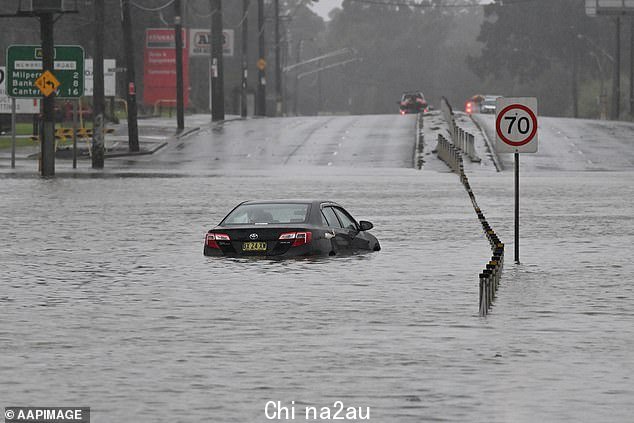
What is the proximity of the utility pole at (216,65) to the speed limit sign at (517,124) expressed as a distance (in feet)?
227

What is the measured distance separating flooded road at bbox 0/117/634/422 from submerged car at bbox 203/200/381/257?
33cm

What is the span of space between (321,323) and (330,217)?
27.0 ft

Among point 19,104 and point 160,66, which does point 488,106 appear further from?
point 19,104

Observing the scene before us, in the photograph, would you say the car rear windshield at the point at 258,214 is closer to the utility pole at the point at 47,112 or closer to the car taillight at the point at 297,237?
the car taillight at the point at 297,237

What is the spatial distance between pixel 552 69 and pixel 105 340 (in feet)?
574

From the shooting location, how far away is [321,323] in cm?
1795

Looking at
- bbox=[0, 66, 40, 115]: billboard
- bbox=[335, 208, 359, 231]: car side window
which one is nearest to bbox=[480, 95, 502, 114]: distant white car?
bbox=[0, 66, 40, 115]: billboard

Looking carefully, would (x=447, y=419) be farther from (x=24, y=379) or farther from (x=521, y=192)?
(x=521, y=192)

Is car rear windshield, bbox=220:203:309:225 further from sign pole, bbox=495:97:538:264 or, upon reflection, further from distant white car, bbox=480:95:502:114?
distant white car, bbox=480:95:502:114

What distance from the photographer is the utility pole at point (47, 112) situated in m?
57.5

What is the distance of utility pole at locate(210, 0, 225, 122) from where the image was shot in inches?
3718

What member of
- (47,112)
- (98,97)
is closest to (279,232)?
(47,112)

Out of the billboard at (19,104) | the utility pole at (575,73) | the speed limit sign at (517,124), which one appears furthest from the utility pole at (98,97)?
the utility pole at (575,73)

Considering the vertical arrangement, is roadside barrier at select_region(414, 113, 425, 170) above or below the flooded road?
below
